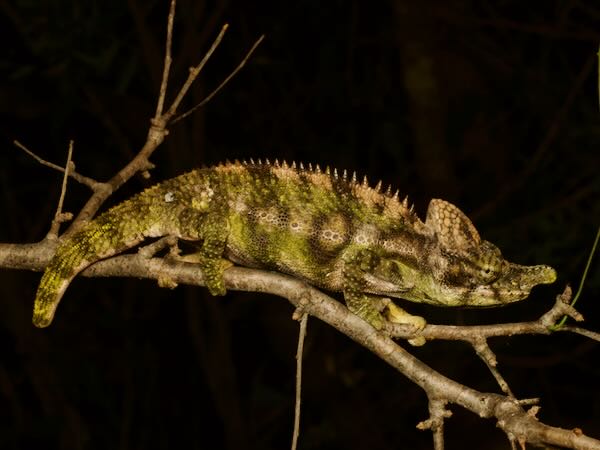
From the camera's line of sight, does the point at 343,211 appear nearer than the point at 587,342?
Yes

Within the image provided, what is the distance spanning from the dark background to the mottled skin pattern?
1.55 m

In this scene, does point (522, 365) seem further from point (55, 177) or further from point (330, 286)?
point (55, 177)

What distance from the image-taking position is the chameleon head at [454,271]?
6.76 ft

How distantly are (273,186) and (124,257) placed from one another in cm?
43

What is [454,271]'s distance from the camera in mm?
2100

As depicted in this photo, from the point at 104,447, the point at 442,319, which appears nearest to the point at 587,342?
the point at 442,319

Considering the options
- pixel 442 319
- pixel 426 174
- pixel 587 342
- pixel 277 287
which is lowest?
pixel 277 287

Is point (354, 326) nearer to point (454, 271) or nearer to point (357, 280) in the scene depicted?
point (357, 280)

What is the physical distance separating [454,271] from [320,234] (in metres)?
0.35

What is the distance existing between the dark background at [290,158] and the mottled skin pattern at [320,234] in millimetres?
1545

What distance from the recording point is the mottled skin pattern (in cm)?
210

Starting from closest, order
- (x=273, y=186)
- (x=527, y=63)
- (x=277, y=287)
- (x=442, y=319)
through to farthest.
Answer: (x=277, y=287) < (x=273, y=186) < (x=442, y=319) < (x=527, y=63)

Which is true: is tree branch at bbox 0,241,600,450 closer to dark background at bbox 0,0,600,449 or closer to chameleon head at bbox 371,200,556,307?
chameleon head at bbox 371,200,556,307

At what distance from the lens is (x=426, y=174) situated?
4340mm
